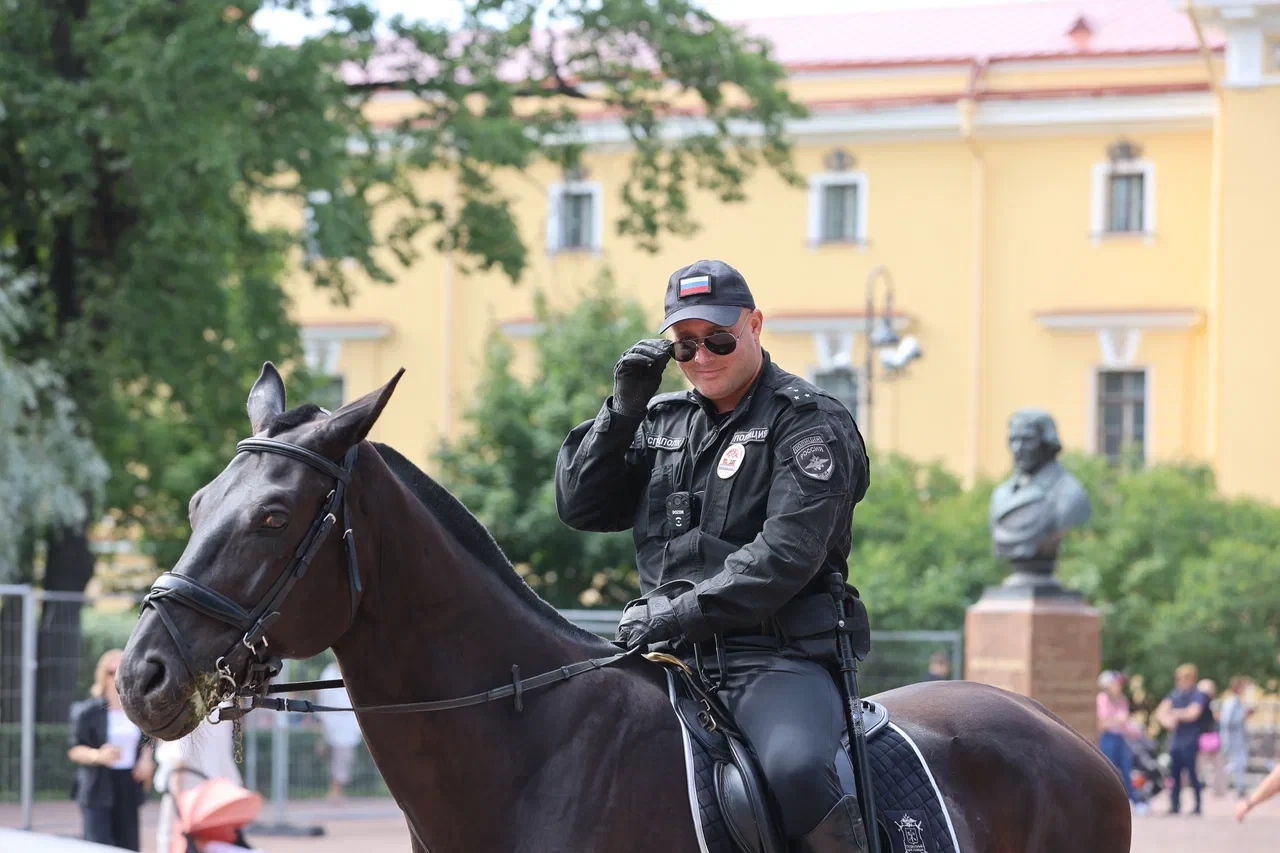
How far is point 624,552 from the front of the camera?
26969mm

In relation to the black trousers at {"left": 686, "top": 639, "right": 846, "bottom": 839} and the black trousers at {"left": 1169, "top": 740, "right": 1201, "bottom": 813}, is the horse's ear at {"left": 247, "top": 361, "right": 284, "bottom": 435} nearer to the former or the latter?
the black trousers at {"left": 686, "top": 639, "right": 846, "bottom": 839}

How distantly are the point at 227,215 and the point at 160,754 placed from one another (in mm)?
11601

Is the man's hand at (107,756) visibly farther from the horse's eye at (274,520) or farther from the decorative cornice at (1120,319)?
the decorative cornice at (1120,319)

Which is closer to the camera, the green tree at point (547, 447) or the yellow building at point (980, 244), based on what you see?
the green tree at point (547, 447)

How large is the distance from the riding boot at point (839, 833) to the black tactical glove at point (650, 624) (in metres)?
0.58

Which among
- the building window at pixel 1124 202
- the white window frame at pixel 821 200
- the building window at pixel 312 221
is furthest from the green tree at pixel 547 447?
the building window at pixel 1124 202

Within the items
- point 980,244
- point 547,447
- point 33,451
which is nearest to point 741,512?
point 33,451

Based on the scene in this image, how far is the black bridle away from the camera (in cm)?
416

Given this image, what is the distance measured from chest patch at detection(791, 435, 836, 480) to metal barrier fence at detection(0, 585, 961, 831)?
1052cm

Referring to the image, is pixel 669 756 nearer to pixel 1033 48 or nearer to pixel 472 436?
pixel 472 436

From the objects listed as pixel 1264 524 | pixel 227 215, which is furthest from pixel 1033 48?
pixel 227 215

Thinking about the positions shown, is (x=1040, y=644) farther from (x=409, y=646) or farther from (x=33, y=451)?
(x=409, y=646)

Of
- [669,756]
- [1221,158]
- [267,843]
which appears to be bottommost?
[267,843]

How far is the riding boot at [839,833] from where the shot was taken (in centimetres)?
463
